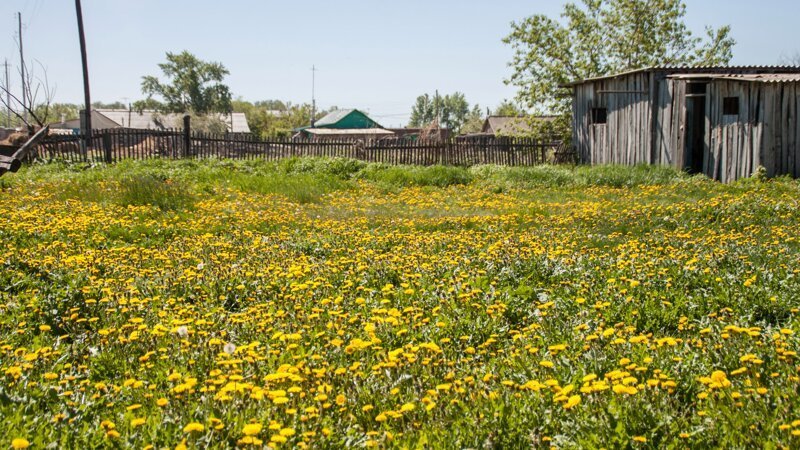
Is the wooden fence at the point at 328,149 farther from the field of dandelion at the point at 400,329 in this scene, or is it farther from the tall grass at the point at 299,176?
the field of dandelion at the point at 400,329

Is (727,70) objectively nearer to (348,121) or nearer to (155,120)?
(348,121)

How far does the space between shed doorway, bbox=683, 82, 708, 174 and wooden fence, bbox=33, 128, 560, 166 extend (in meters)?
5.18

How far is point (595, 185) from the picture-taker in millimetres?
16469

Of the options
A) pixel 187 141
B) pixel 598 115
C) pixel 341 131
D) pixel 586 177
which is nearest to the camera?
pixel 586 177

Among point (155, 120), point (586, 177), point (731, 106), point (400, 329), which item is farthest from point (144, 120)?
point (400, 329)

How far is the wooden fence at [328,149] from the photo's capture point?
2294 cm

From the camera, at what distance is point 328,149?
23.2 metres

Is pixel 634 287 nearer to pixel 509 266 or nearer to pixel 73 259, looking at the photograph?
pixel 509 266

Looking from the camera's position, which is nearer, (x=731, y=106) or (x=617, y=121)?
(x=731, y=106)

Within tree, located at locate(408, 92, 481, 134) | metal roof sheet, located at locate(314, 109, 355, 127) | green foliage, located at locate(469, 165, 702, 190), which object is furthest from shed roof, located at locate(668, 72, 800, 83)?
tree, located at locate(408, 92, 481, 134)

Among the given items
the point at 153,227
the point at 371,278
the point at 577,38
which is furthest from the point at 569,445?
the point at 577,38

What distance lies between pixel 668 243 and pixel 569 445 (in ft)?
17.7

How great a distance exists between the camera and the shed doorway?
712 inches

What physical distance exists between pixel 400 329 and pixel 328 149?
19108 mm
